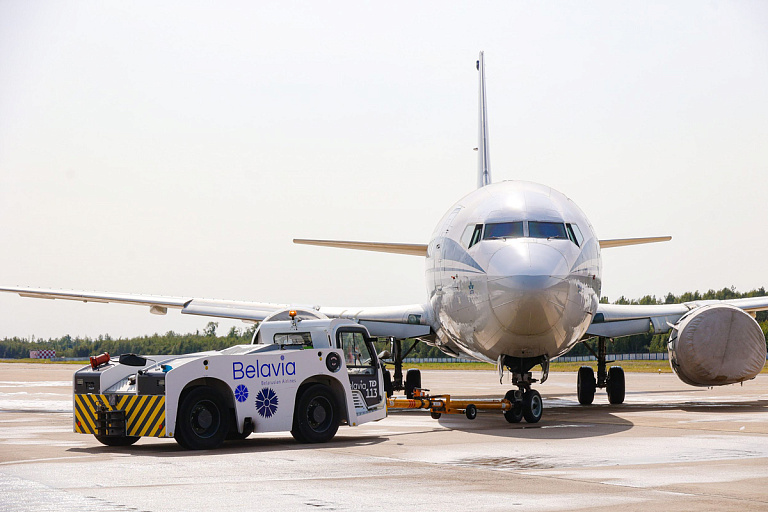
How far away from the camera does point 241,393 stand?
47.5 feet

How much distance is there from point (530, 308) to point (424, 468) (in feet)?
18.7

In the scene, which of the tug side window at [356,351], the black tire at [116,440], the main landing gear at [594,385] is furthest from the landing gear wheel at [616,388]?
the black tire at [116,440]

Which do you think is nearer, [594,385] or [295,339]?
[295,339]

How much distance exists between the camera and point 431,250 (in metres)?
21.1

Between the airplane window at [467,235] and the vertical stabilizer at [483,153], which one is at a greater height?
the vertical stabilizer at [483,153]

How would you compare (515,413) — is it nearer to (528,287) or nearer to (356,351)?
(528,287)

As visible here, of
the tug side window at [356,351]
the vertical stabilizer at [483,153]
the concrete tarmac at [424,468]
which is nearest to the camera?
the concrete tarmac at [424,468]

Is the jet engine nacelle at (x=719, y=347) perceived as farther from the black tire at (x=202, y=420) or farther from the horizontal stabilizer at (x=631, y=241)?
the black tire at (x=202, y=420)

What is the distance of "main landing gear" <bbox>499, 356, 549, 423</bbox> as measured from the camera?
59.2 feet

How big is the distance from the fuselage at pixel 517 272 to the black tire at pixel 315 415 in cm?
350

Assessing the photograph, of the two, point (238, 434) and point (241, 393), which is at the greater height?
point (241, 393)

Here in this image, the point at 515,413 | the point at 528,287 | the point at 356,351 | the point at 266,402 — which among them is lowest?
the point at 515,413

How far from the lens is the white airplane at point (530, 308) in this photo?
16.8 meters

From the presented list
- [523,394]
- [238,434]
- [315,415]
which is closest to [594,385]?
[523,394]
